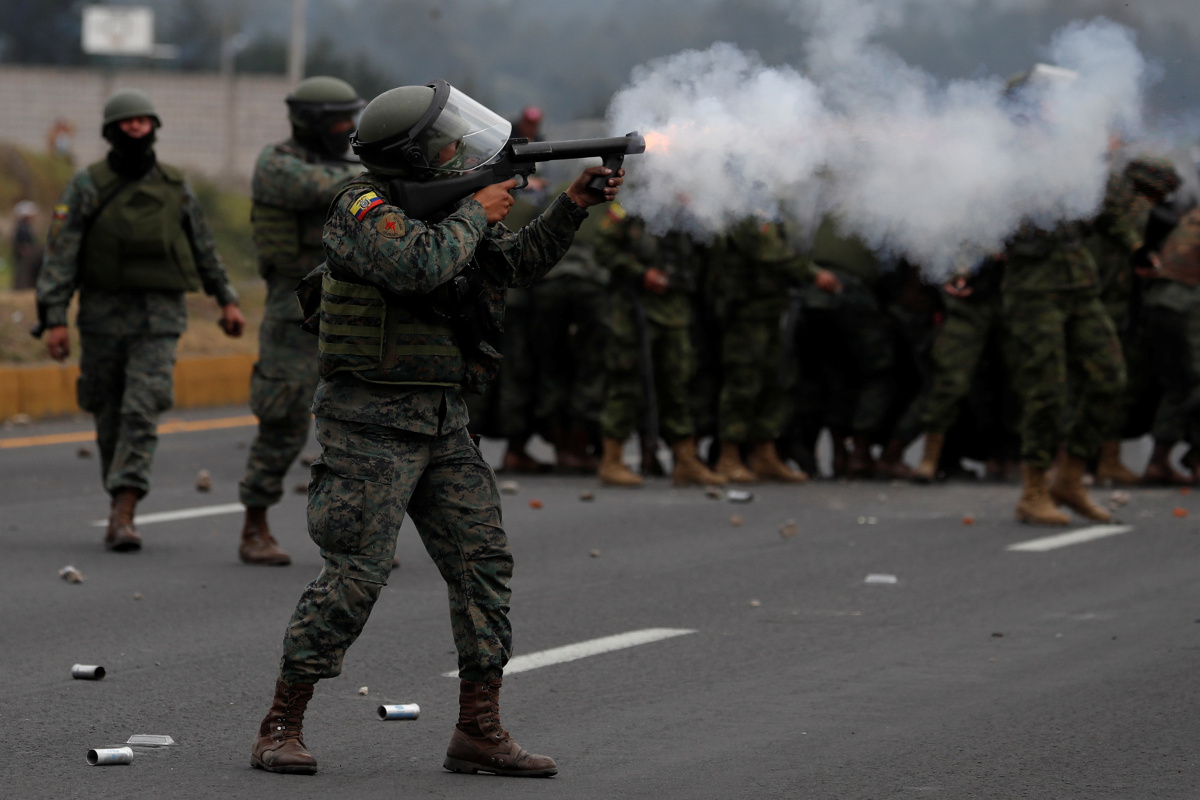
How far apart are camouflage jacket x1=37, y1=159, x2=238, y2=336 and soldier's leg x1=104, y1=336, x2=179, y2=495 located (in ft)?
0.30

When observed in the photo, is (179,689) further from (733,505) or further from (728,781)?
(733,505)

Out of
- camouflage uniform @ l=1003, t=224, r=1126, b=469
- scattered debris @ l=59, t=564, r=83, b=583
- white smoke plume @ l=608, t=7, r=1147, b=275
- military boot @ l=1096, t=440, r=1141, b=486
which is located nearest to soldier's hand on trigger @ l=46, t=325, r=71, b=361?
scattered debris @ l=59, t=564, r=83, b=583

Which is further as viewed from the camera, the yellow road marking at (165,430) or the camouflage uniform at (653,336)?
the yellow road marking at (165,430)

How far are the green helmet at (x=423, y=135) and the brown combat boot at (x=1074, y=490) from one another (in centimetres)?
581

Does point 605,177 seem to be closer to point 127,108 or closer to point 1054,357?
point 127,108

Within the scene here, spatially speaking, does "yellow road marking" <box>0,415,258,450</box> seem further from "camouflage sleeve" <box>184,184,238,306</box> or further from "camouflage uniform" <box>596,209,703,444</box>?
"camouflage sleeve" <box>184,184,238,306</box>

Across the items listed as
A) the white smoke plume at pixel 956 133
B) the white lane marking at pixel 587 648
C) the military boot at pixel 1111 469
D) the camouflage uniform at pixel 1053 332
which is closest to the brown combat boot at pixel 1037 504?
the camouflage uniform at pixel 1053 332

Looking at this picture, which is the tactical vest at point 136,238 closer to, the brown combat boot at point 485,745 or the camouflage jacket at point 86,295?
the camouflage jacket at point 86,295

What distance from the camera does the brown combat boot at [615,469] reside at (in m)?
11.8

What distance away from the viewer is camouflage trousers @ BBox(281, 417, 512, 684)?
495cm

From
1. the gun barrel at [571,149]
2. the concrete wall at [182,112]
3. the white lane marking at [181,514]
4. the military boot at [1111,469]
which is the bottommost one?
the white lane marking at [181,514]

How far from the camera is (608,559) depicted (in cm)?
891

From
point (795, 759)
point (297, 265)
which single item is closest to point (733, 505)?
point (297, 265)

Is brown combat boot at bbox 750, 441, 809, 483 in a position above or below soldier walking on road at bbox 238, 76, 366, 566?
below
